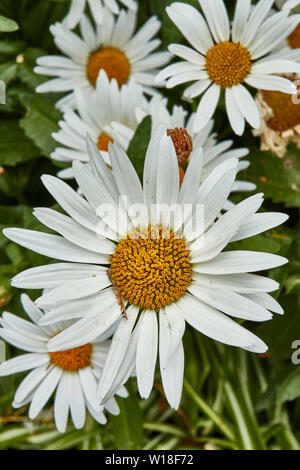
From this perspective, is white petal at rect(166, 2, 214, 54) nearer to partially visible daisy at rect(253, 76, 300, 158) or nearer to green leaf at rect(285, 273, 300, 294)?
partially visible daisy at rect(253, 76, 300, 158)

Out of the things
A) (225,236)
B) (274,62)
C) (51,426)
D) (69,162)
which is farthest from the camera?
(51,426)

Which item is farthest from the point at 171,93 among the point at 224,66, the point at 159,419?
the point at 159,419

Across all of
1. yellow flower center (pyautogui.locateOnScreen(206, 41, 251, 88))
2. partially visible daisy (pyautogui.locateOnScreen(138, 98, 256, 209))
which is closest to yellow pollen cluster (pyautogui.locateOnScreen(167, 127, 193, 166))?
partially visible daisy (pyautogui.locateOnScreen(138, 98, 256, 209))

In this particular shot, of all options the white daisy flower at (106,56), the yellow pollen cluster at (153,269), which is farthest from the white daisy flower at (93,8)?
the yellow pollen cluster at (153,269)

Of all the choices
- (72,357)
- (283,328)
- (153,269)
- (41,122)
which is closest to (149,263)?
(153,269)
